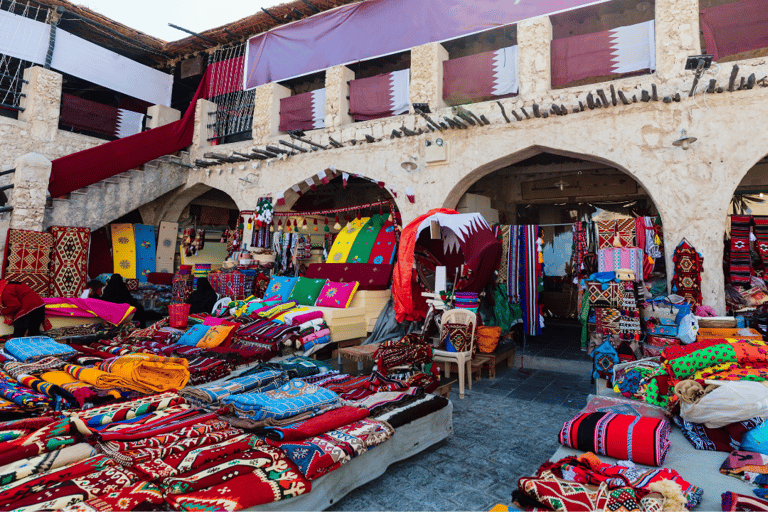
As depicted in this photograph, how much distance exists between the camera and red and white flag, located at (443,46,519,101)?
25.5 feet

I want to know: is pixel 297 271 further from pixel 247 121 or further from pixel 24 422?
pixel 24 422

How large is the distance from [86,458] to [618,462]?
10.4ft

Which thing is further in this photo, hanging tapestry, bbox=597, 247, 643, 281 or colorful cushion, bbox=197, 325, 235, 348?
hanging tapestry, bbox=597, 247, 643, 281

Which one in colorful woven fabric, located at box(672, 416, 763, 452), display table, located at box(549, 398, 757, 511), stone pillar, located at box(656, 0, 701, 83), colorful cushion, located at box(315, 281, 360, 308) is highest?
stone pillar, located at box(656, 0, 701, 83)

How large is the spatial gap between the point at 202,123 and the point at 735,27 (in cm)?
1113

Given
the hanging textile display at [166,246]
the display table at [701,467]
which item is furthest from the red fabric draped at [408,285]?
the hanging textile display at [166,246]

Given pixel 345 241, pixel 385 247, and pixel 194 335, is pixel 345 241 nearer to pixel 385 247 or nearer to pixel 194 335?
pixel 385 247

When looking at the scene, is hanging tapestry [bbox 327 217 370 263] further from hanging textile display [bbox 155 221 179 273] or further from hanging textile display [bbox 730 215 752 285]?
hanging textile display [bbox 730 215 752 285]

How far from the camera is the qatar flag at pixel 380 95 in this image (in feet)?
28.6

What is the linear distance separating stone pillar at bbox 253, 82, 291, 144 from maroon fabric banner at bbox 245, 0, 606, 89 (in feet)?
0.83

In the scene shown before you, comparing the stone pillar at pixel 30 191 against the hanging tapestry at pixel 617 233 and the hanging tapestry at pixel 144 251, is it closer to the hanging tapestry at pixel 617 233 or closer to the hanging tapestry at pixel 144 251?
the hanging tapestry at pixel 144 251

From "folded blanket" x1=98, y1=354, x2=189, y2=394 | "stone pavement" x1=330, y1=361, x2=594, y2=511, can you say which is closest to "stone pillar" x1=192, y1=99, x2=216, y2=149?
"folded blanket" x1=98, y1=354, x2=189, y2=394

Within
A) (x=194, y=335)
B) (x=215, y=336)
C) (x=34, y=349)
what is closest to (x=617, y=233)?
(x=215, y=336)

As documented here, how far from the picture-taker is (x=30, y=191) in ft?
27.5
